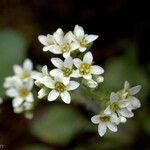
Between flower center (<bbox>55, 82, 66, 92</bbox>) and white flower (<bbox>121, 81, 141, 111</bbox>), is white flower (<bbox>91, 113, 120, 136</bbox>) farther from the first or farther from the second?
flower center (<bbox>55, 82, 66, 92</bbox>)

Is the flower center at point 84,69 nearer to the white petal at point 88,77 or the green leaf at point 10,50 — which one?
the white petal at point 88,77

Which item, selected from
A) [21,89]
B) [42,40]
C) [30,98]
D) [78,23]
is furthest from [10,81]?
[78,23]

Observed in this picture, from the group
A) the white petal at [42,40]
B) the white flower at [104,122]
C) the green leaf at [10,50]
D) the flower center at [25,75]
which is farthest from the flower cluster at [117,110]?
the green leaf at [10,50]

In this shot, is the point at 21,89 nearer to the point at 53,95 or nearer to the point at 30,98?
the point at 30,98

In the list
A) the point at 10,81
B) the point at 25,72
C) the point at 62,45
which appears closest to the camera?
the point at 62,45

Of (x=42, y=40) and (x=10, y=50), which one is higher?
(x=10, y=50)

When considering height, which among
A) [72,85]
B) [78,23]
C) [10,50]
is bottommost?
[72,85]

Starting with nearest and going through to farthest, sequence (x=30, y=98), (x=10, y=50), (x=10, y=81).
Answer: (x=30, y=98), (x=10, y=81), (x=10, y=50)

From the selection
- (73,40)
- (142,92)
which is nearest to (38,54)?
(142,92)
